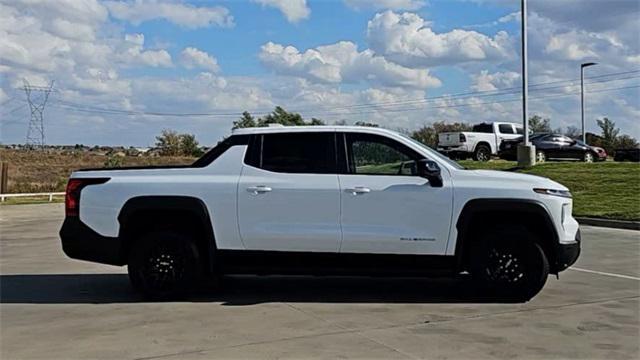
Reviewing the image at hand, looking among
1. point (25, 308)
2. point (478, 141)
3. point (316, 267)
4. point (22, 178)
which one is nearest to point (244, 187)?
point (316, 267)

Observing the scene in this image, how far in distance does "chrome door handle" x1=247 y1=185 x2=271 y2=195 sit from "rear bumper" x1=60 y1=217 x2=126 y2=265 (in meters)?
1.58

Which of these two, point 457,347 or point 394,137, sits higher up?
point 394,137

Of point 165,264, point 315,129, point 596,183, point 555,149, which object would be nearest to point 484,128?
point 555,149

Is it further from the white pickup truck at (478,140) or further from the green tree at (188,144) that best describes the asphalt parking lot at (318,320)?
the green tree at (188,144)

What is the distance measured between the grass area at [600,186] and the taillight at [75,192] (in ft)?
35.0

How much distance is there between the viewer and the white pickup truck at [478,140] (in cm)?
3077

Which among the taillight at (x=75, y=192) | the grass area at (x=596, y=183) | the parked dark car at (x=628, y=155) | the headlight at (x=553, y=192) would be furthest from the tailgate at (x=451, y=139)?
the taillight at (x=75, y=192)

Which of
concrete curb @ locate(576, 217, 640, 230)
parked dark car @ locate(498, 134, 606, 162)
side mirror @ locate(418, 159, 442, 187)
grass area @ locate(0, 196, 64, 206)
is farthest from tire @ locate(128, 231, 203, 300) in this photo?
grass area @ locate(0, 196, 64, 206)

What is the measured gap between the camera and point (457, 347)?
5.65 meters

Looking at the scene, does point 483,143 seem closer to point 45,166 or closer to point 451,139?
point 451,139

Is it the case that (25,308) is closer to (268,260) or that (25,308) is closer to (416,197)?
(268,260)

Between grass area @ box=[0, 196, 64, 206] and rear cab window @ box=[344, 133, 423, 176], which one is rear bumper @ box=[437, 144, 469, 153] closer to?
grass area @ box=[0, 196, 64, 206]

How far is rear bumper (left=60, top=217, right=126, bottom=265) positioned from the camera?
24.5 feet

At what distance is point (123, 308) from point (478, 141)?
84.6 feet
